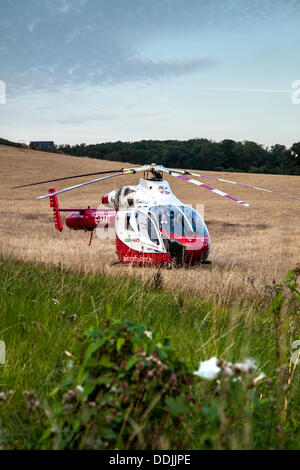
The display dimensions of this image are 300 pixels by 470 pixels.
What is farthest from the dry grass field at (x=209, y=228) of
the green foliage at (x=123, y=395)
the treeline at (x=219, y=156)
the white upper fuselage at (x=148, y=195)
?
the treeline at (x=219, y=156)

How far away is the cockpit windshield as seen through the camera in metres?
9.73

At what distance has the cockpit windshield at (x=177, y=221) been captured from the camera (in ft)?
31.9

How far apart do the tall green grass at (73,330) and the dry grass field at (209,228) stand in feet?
2.14

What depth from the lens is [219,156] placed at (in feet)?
217

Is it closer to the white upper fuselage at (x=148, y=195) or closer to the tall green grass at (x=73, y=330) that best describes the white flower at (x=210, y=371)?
the tall green grass at (x=73, y=330)

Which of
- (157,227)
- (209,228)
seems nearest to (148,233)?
(157,227)

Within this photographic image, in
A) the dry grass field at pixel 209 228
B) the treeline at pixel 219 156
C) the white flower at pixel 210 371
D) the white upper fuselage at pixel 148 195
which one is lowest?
the dry grass field at pixel 209 228

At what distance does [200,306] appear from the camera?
5.03 meters

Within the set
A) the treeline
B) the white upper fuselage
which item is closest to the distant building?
the treeline

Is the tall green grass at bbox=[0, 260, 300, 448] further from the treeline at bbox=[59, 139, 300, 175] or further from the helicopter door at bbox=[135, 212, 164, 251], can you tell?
the treeline at bbox=[59, 139, 300, 175]

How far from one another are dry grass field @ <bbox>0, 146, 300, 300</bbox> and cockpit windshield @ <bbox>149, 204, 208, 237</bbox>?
0.94 m

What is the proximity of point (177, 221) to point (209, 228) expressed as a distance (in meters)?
11.8
